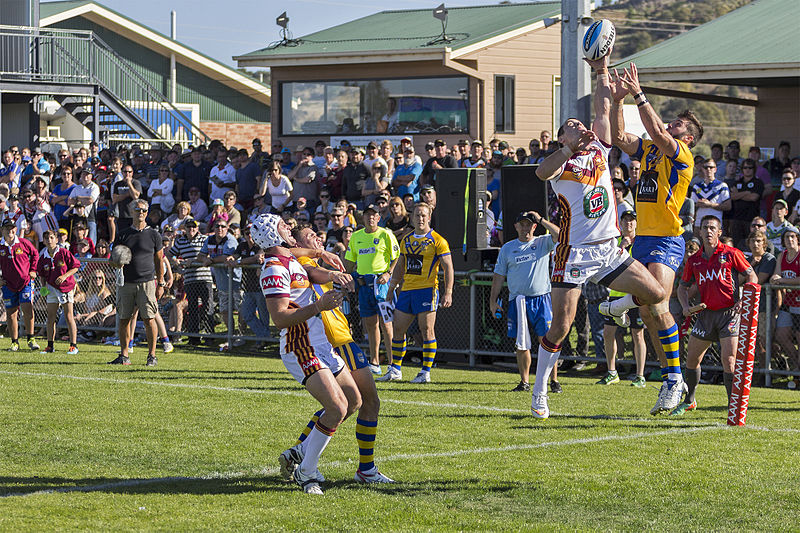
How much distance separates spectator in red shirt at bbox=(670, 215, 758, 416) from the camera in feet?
36.9

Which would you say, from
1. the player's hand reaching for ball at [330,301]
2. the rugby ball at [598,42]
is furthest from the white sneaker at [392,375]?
the player's hand reaching for ball at [330,301]

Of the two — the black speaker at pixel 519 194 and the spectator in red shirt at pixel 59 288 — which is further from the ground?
the black speaker at pixel 519 194

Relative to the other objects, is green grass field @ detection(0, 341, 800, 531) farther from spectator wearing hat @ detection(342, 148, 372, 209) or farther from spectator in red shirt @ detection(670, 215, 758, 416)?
spectator wearing hat @ detection(342, 148, 372, 209)

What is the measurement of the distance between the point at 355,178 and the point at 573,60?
6305mm

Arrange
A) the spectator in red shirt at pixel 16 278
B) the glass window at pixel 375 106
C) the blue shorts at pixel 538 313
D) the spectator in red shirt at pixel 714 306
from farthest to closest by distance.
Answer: the glass window at pixel 375 106 < the spectator in red shirt at pixel 16 278 < the blue shorts at pixel 538 313 < the spectator in red shirt at pixel 714 306

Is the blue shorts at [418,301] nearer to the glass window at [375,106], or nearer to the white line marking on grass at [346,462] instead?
the white line marking on grass at [346,462]

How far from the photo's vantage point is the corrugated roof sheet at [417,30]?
28688mm

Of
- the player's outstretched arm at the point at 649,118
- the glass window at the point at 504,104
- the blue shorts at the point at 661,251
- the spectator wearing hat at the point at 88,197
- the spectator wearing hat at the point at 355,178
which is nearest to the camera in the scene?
the player's outstretched arm at the point at 649,118

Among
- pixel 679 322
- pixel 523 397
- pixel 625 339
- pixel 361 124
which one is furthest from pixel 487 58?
pixel 523 397

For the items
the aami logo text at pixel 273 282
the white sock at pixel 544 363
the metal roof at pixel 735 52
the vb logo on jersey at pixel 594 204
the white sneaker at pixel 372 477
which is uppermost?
the metal roof at pixel 735 52

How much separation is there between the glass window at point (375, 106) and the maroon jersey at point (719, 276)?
54.0 feet

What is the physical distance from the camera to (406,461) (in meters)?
8.90

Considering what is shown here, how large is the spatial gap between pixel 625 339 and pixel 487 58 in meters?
12.5

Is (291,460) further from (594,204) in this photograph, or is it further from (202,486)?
(594,204)
